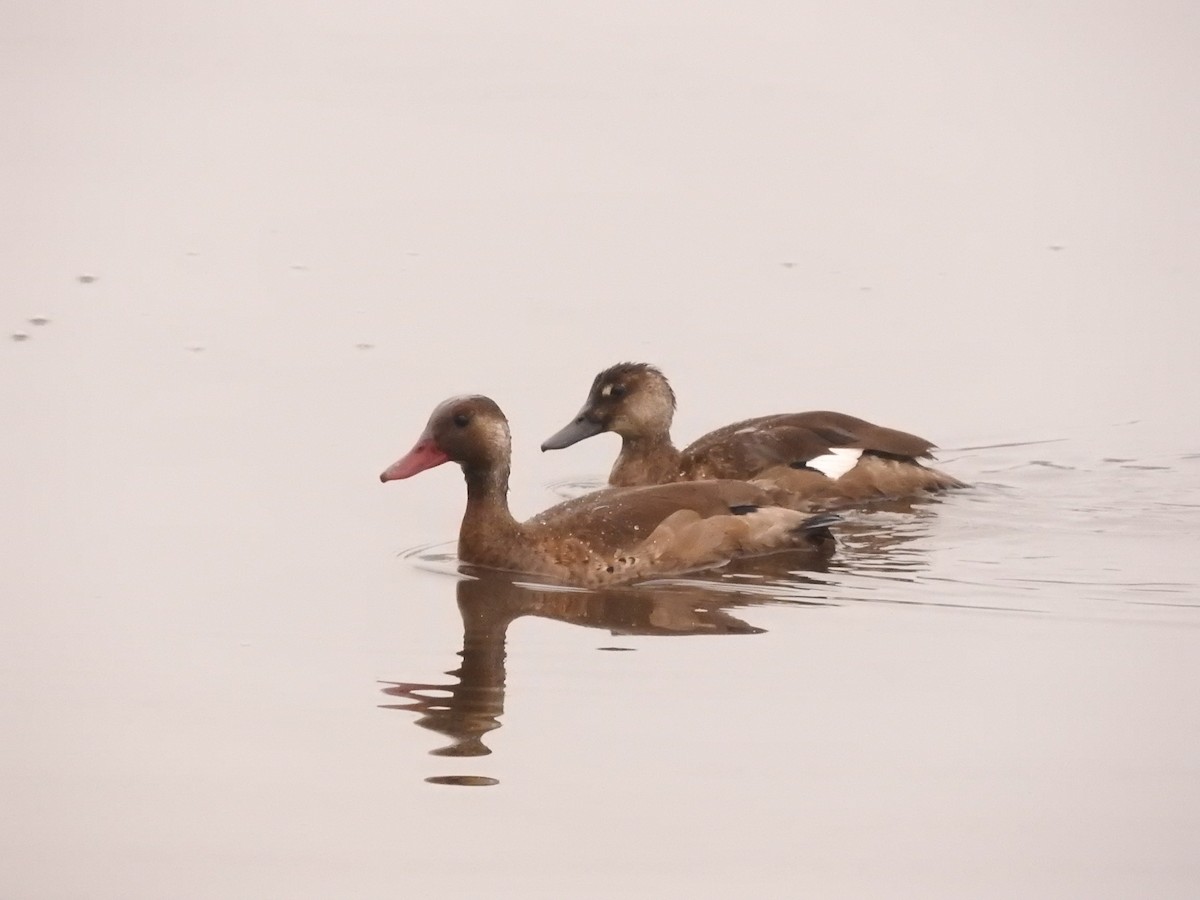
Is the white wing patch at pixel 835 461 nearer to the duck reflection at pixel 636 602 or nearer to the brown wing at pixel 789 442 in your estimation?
the brown wing at pixel 789 442

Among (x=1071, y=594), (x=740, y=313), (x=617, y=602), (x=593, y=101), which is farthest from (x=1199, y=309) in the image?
(x=593, y=101)

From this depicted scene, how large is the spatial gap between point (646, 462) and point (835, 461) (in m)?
1.25

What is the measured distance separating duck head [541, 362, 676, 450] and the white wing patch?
1096mm

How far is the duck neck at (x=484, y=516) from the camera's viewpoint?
458 inches

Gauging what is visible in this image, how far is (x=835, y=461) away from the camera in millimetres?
13469

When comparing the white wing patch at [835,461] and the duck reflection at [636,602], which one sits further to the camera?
the white wing patch at [835,461]

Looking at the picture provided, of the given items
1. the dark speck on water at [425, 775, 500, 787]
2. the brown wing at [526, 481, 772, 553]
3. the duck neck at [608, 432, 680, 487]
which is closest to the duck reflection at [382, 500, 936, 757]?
the brown wing at [526, 481, 772, 553]

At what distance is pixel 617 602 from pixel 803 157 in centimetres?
1199

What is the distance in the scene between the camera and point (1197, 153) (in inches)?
887

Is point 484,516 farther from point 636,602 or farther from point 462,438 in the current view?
point 636,602

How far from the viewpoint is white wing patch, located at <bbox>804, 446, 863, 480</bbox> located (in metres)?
13.4

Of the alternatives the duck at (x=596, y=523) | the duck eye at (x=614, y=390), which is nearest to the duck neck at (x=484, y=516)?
the duck at (x=596, y=523)

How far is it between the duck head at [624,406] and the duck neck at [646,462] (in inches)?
2.0

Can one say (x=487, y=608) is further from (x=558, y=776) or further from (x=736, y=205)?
(x=736, y=205)
